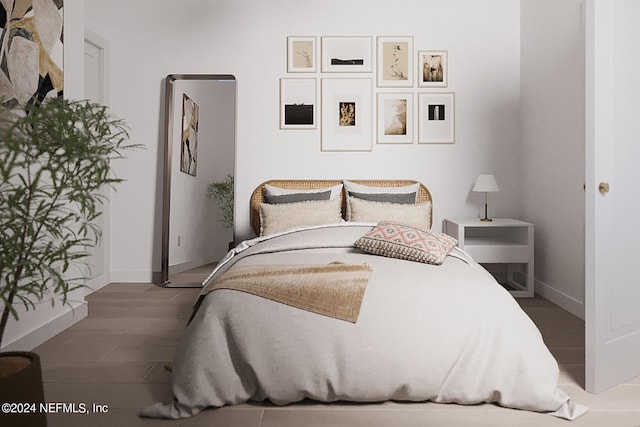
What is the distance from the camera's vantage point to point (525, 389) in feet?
6.61

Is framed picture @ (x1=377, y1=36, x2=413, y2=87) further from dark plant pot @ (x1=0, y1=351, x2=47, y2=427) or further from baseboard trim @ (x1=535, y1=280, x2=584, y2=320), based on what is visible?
dark plant pot @ (x1=0, y1=351, x2=47, y2=427)

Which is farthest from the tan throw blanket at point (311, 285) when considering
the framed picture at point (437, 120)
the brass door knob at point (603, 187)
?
the framed picture at point (437, 120)

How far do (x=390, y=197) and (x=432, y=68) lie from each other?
4.30 ft


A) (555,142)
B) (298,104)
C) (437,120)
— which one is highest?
(298,104)

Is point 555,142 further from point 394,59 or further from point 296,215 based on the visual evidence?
point 296,215

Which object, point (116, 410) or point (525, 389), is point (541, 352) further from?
point (116, 410)

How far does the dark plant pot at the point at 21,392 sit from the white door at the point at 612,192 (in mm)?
2211

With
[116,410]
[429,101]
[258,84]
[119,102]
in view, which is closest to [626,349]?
[116,410]

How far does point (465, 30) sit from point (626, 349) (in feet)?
10.3

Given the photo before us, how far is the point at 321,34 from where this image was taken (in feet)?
14.8

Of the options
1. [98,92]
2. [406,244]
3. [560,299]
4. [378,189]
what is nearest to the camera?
[406,244]

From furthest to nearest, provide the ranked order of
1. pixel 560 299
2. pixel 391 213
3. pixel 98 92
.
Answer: pixel 98 92 → pixel 391 213 → pixel 560 299

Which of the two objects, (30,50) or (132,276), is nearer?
(30,50)

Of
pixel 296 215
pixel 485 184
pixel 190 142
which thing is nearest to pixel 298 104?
pixel 190 142
